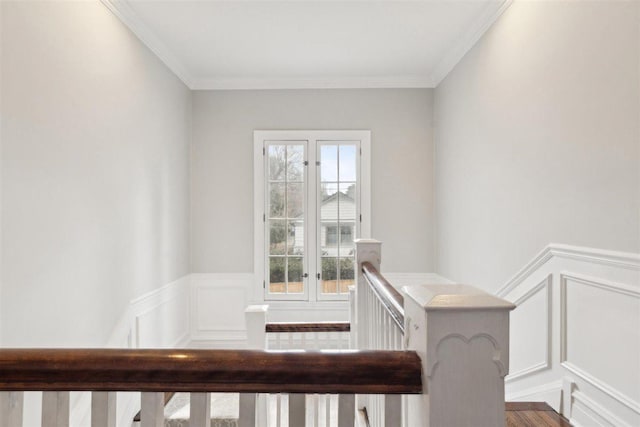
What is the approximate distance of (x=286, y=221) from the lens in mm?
3918

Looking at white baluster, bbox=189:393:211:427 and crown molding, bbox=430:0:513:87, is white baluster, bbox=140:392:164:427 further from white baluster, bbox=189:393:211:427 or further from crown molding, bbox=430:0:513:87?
crown molding, bbox=430:0:513:87

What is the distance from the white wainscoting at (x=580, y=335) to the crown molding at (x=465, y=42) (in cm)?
161

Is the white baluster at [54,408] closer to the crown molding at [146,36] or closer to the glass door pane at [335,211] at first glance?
the crown molding at [146,36]

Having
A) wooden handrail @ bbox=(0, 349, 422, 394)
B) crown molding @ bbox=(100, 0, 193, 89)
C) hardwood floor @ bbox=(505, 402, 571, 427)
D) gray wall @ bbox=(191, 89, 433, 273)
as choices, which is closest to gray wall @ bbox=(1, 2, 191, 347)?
crown molding @ bbox=(100, 0, 193, 89)

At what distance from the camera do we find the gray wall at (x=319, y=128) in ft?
12.7

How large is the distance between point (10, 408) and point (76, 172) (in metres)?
1.69

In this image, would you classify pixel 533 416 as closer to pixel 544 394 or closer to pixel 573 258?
pixel 544 394

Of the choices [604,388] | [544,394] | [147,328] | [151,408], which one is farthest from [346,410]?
[147,328]

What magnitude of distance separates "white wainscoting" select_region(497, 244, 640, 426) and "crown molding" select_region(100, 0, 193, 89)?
9.61 feet

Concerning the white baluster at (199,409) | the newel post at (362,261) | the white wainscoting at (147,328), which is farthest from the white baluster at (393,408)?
the white wainscoting at (147,328)

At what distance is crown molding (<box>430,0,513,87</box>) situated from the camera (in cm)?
249

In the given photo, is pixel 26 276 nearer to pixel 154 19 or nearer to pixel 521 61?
pixel 154 19

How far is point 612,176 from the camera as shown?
4.96 ft

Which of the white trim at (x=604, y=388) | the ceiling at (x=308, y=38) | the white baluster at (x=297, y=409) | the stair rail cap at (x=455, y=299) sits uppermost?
the ceiling at (x=308, y=38)
